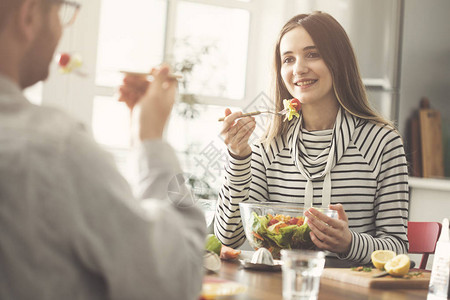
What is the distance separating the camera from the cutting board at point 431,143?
423 centimetres

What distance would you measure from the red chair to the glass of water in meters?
1.27

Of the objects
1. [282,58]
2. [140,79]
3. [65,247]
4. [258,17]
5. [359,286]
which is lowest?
[359,286]

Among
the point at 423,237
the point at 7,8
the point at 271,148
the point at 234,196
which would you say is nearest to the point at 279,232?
the point at 234,196

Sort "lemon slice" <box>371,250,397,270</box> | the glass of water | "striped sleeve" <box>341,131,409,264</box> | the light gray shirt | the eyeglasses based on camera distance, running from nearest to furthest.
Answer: the light gray shirt < the eyeglasses < the glass of water < "lemon slice" <box>371,250,397,270</box> < "striped sleeve" <box>341,131,409,264</box>

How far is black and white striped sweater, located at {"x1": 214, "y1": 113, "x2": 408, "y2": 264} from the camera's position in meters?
2.02

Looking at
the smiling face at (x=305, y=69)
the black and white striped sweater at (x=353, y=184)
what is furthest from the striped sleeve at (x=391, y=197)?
the smiling face at (x=305, y=69)

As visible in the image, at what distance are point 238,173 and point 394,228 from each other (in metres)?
0.54

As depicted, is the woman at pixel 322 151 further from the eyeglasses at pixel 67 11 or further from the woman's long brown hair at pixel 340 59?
the eyeglasses at pixel 67 11

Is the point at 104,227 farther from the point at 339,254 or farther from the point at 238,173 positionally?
the point at 238,173

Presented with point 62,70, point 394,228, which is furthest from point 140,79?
point 394,228

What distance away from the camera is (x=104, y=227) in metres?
0.66

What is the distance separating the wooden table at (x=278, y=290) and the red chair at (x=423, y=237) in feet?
2.96

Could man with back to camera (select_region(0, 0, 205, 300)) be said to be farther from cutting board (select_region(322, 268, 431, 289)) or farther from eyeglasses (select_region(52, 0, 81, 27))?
cutting board (select_region(322, 268, 431, 289))

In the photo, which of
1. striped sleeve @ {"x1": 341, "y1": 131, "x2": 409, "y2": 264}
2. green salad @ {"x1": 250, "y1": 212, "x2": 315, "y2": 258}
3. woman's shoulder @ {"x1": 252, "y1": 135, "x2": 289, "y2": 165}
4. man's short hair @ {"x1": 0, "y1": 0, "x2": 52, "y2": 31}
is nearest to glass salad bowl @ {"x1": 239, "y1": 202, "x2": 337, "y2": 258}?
green salad @ {"x1": 250, "y1": 212, "x2": 315, "y2": 258}
